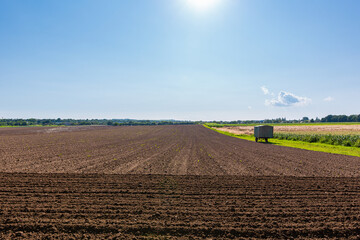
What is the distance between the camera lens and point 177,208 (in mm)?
8000

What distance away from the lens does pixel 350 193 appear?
9.94 metres

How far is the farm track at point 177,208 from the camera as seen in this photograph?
646cm

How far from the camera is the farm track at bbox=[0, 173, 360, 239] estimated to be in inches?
254

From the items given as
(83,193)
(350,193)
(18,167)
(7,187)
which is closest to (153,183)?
(83,193)

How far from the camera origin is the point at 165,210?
7.82 m

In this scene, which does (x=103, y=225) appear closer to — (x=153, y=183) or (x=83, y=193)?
(x=83, y=193)

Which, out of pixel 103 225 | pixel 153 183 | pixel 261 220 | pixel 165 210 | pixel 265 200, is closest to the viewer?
pixel 103 225

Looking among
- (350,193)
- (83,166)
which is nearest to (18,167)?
(83,166)

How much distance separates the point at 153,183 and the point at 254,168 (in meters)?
7.88

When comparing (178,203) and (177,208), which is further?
(178,203)

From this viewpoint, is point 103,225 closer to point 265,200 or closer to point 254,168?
point 265,200

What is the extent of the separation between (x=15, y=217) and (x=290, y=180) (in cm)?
1285

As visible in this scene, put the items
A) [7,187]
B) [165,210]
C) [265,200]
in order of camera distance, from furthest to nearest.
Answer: [7,187] → [265,200] → [165,210]

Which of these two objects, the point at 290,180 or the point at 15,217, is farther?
the point at 290,180
